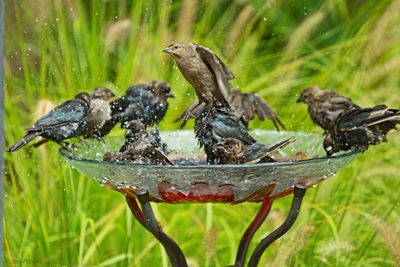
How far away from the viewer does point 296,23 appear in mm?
3447

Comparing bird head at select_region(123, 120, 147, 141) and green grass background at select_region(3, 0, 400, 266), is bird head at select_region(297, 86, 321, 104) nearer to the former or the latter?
green grass background at select_region(3, 0, 400, 266)

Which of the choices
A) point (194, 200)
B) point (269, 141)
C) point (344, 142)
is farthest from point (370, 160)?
point (194, 200)

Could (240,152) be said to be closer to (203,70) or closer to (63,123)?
(203,70)

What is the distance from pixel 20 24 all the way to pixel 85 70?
26 centimetres

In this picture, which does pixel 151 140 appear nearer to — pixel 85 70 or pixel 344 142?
pixel 344 142

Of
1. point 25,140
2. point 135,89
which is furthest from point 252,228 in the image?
point 25,140

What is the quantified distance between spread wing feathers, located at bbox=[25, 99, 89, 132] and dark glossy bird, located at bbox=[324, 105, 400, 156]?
52 cm

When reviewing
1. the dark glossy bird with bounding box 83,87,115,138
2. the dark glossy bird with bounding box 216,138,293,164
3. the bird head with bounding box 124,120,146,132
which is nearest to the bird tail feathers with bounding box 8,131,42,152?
the dark glossy bird with bounding box 83,87,115,138

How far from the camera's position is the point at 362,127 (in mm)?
2064

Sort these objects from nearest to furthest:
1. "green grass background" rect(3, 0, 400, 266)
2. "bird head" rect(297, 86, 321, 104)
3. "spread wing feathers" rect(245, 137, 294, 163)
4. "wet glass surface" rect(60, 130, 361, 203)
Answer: "wet glass surface" rect(60, 130, 361, 203)
"spread wing feathers" rect(245, 137, 294, 163)
"bird head" rect(297, 86, 321, 104)
"green grass background" rect(3, 0, 400, 266)

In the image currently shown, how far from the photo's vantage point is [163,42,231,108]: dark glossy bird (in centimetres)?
208

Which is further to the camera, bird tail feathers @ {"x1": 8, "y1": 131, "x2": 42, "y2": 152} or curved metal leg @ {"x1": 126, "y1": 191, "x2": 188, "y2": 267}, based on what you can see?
bird tail feathers @ {"x1": 8, "y1": 131, "x2": 42, "y2": 152}

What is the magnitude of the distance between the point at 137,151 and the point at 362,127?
429mm

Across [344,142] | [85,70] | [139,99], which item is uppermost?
[85,70]
